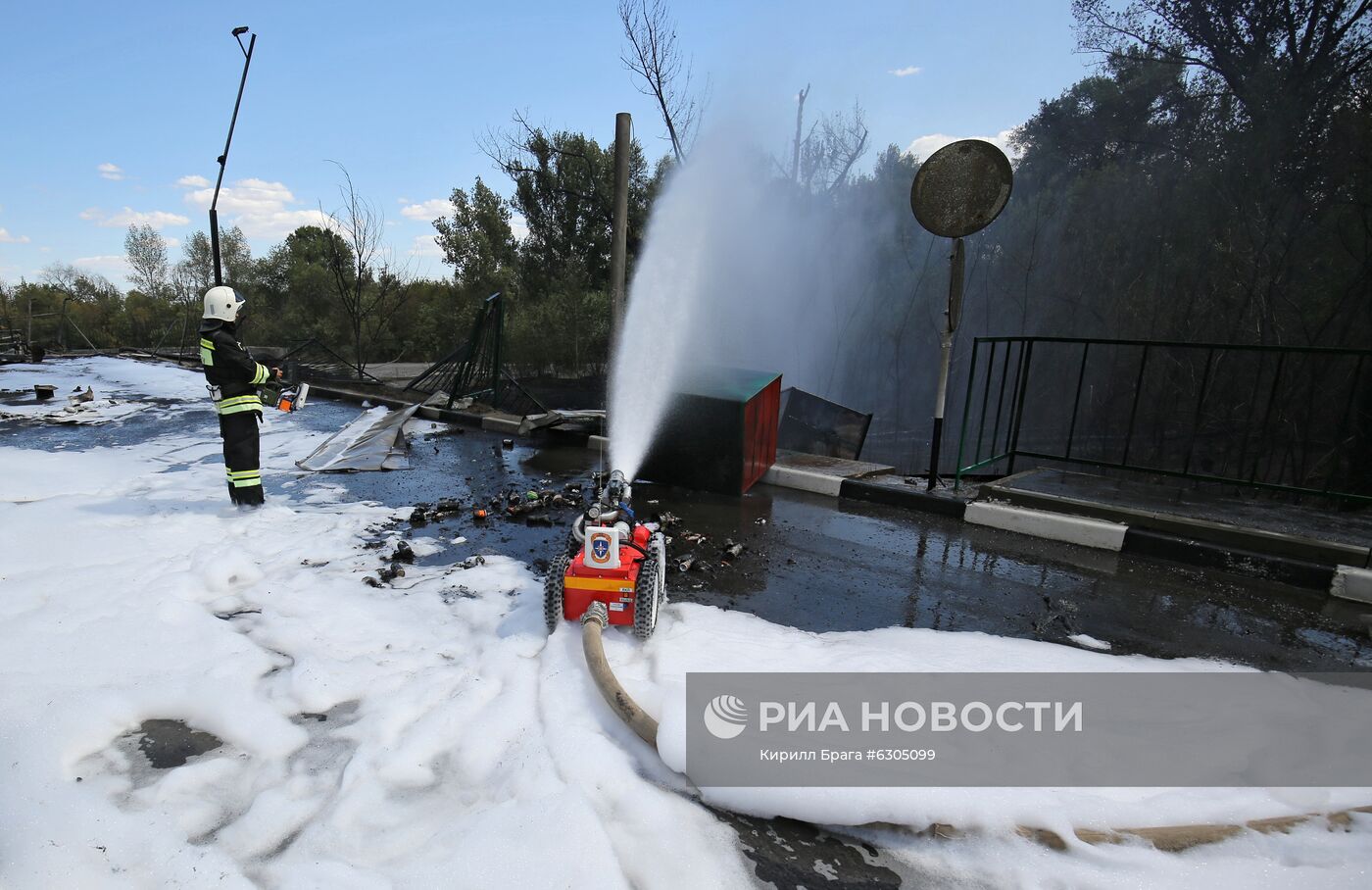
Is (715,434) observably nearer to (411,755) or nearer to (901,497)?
(901,497)

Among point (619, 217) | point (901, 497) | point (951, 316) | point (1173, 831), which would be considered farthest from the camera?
point (619, 217)

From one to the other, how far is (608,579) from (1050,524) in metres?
4.62

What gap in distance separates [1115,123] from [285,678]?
19.5m

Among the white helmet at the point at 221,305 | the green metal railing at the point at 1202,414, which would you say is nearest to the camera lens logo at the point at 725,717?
the green metal railing at the point at 1202,414

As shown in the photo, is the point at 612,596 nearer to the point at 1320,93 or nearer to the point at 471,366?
the point at 471,366

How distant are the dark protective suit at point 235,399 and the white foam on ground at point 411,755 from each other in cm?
136

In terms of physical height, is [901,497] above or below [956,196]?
below

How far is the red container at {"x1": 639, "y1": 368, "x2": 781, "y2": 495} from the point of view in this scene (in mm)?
6902

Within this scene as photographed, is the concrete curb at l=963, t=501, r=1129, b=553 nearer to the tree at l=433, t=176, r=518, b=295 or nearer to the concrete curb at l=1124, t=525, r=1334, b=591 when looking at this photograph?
the concrete curb at l=1124, t=525, r=1334, b=591

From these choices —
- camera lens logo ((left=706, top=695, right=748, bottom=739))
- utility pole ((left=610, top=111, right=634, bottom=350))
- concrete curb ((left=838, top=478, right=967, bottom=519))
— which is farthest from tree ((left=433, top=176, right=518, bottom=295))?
camera lens logo ((left=706, top=695, right=748, bottom=739))

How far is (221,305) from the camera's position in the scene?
5746 millimetres

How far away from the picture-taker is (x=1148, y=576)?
202 inches

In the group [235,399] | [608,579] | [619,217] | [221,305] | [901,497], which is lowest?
[901,497]

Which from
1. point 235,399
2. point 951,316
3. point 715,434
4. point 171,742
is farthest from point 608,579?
point 951,316
